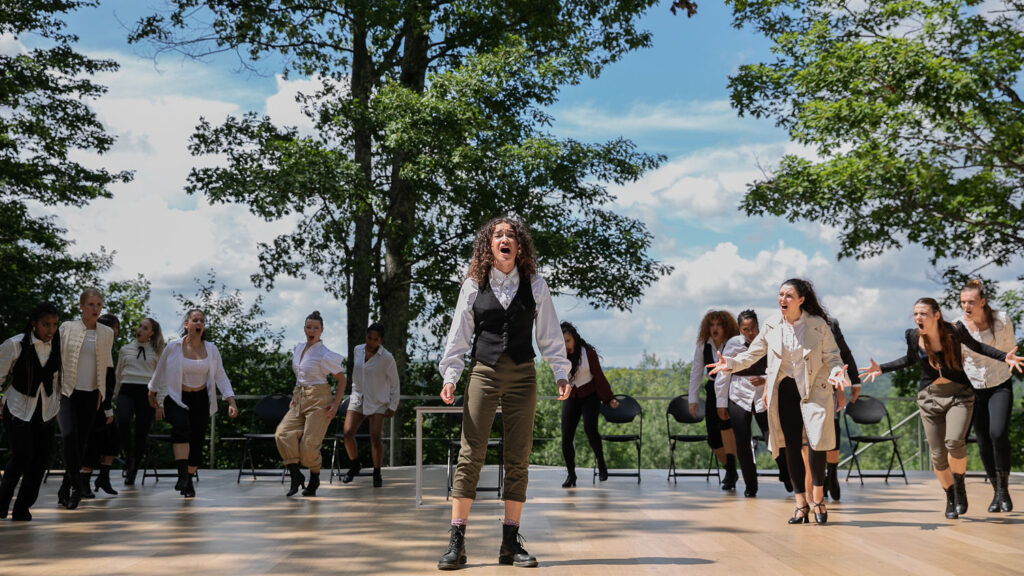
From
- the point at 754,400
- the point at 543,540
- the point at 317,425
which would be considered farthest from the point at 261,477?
the point at 543,540

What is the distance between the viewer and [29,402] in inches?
286

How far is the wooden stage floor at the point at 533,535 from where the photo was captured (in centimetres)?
525

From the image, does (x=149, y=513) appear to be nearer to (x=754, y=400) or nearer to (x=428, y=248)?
(x=754, y=400)

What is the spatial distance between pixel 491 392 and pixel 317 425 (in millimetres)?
4423

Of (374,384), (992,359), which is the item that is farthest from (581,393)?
(992,359)

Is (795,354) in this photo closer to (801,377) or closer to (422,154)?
(801,377)

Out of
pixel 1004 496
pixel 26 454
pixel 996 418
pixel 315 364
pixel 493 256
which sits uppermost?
pixel 493 256

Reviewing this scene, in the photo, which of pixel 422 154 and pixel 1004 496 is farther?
pixel 422 154

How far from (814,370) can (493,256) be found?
2.91 meters

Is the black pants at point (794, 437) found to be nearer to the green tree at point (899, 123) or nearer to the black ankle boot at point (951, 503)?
the black ankle boot at point (951, 503)

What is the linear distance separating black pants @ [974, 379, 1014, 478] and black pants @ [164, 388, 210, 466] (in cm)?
665

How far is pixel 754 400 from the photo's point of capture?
9.44 m

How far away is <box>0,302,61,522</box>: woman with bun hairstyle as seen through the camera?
7.26m

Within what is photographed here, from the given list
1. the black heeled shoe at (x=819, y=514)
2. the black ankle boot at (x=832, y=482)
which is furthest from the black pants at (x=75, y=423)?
the black ankle boot at (x=832, y=482)
